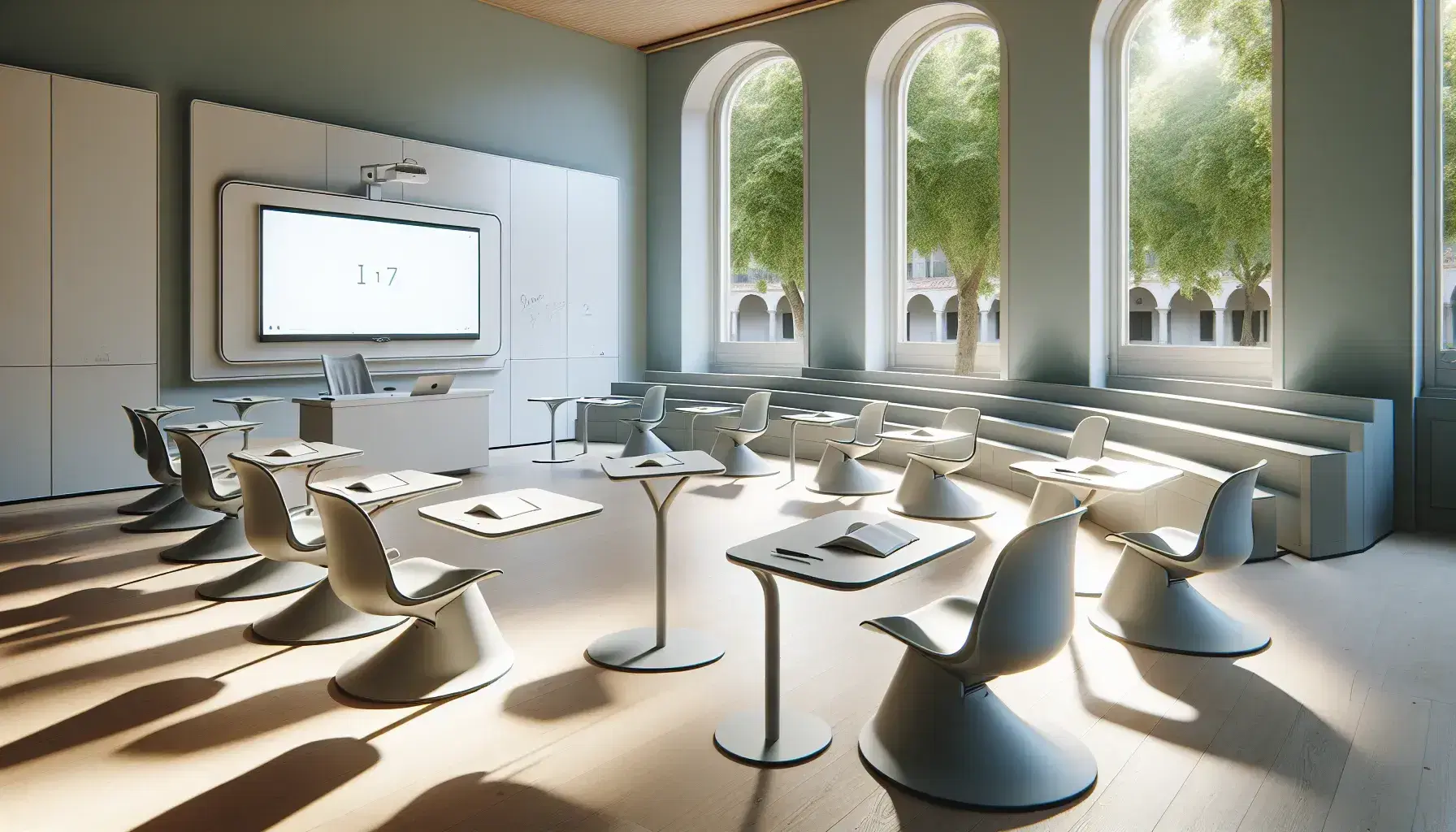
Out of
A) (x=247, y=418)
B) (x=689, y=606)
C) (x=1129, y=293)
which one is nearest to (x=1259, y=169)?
(x=1129, y=293)

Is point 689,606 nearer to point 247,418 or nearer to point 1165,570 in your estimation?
point 1165,570

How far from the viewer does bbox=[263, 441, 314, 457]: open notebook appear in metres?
4.89

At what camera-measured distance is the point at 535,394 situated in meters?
10.5

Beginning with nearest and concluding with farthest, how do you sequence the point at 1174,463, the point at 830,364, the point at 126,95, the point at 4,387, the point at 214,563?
the point at 214,563 → the point at 1174,463 → the point at 4,387 → the point at 126,95 → the point at 830,364

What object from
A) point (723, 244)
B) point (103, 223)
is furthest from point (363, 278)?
point (723, 244)

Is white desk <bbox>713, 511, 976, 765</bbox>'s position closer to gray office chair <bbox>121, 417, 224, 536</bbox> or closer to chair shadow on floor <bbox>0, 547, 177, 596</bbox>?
chair shadow on floor <bbox>0, 547, 177, 596</bbox>

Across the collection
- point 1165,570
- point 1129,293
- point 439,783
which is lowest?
point 439,783

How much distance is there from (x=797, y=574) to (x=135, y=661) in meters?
2.90

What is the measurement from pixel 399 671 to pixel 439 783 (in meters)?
0.78

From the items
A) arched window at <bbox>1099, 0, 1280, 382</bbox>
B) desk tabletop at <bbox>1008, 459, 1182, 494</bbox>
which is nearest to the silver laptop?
desk tabletop at <bbox>1008, 459, 1182, 494</bbox>

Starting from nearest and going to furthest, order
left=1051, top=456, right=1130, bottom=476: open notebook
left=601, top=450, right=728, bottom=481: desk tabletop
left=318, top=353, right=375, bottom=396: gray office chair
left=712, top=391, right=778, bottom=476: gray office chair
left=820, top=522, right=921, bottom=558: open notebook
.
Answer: left=820, top=522, right=921, bottom=558: open notebook < left=601, top=450, right=728, bottom=481: desk tabletop < left=1051, top=456, right=1130, bottom=476: open notebook < left=318, top=353, right=375, bottom=396: gray office chair < left=712, top=391, right=778, bottom=476: gray office chair

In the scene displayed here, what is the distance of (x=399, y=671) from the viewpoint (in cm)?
346

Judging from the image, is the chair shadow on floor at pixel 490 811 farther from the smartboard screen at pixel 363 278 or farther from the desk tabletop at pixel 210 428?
the smartboard screen at pixel 363 278

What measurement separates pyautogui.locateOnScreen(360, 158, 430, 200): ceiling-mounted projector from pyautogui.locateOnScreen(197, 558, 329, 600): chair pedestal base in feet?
16.0
